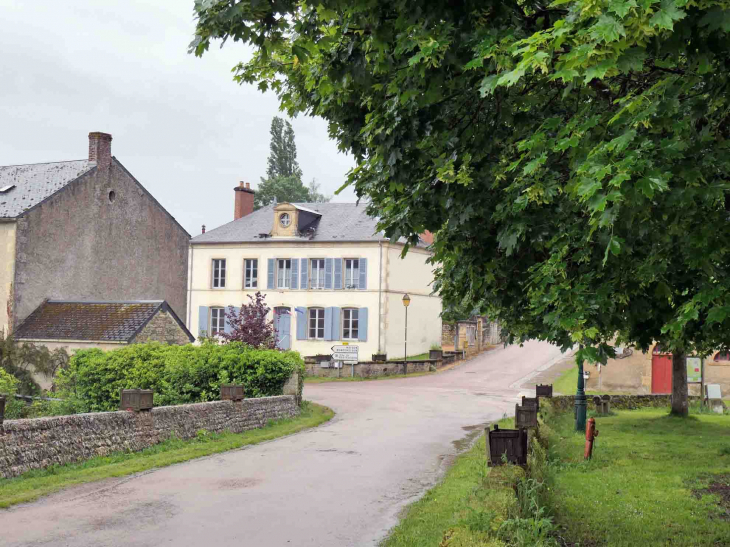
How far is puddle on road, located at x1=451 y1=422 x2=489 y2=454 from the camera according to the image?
1580 centimetres

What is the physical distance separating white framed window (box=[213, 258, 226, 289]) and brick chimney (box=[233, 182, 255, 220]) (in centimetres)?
413

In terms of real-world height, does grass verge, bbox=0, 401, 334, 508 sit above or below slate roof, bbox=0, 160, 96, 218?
below

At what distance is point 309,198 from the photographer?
7650 centimetres

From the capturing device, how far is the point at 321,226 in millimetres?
40719

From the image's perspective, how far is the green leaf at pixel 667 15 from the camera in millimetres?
3383

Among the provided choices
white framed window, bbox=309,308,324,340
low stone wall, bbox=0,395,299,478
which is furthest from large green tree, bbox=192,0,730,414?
white framed window, bbox=309,308,324,340

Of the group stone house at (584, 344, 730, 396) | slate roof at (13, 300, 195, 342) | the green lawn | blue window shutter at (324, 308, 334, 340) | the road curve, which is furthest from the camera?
blue window shutter at (324, 308, 334, 340)

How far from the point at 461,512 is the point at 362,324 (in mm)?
31752

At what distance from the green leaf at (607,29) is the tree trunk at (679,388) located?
20308 millimetres

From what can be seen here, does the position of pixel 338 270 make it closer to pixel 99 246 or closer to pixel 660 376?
pixel 99 246

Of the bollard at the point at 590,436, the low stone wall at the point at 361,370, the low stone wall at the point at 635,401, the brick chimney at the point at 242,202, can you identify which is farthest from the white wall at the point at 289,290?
the bollard at the point at 590,436

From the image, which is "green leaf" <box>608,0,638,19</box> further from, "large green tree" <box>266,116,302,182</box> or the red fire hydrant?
"large green tree" <box>266,116,302,182</box>

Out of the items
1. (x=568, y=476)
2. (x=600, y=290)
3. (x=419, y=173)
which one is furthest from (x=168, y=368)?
(x=600, y=290)

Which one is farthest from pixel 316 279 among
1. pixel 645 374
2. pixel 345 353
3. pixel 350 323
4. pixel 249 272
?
pixel 645 374
